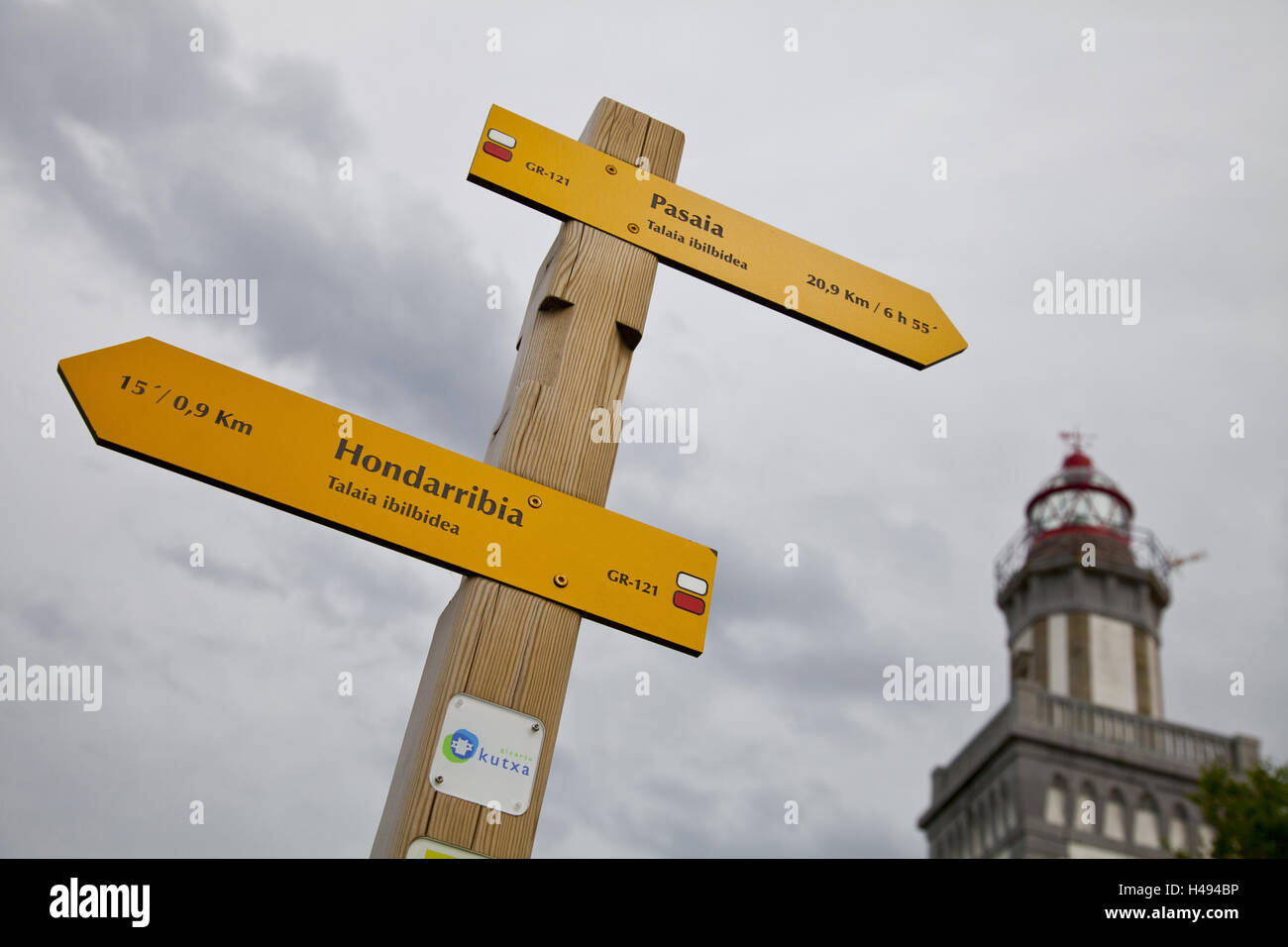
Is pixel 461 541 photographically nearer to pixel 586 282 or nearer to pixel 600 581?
pixel 600 581

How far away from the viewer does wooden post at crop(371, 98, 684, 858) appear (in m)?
2.01

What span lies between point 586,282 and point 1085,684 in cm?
2650

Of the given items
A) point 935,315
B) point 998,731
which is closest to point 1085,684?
point 998,731

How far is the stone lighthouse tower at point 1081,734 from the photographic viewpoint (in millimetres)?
22734

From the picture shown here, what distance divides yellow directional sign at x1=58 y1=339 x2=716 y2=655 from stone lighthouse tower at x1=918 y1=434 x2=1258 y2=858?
21.6m

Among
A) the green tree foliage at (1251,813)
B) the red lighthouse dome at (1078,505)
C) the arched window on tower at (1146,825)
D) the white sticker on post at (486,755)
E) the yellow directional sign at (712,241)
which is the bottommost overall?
the white sticker on post at (486,755)

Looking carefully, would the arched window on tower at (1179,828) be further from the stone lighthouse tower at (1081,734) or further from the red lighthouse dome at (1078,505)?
the red lighthouse dome at (1078,505)

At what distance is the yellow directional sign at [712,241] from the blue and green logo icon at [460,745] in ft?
5.01

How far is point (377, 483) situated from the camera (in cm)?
231

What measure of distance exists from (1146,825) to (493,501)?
2516 centimetres

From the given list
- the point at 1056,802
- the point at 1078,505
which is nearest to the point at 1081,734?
the point at 1056,802


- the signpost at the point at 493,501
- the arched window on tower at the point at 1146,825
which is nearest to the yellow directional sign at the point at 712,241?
the signpost at the point at 493,501

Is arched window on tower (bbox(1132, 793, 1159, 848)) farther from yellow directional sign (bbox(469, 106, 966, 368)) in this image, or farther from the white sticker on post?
the white sticker on post
